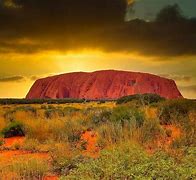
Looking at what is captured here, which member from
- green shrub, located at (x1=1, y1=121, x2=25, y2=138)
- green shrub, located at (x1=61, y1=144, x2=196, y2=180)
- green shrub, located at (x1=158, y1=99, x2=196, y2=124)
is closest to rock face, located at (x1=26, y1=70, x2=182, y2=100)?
green shrub, located at (x1=158, y1=99, x2=196, y2=124)

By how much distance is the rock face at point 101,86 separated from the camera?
152 metres

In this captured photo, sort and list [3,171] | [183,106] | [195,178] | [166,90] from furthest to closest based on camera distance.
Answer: [166,90], [183,106], [3,171], [195,178]

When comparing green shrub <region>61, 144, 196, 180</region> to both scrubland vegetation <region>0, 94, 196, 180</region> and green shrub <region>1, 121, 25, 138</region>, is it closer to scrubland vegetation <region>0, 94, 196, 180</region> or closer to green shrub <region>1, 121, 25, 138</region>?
scrubland vegetation <region>0, 94, 196, 180</region>

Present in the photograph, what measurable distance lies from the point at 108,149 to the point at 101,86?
5606 inches

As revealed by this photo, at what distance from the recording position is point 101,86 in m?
156

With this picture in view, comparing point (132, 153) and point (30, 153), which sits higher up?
point (132, 153)

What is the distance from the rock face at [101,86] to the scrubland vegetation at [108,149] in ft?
395

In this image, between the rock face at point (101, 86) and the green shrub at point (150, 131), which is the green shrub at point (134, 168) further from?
the rock face at point (101, 86)

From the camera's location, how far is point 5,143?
2277 cm

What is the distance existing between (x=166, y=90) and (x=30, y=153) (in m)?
138

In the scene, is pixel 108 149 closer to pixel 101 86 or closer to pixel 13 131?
pixel 13 131

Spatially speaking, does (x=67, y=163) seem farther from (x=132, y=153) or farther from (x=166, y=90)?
(x=166, y=90)

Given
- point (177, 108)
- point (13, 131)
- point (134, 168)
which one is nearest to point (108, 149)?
point (134, 168)

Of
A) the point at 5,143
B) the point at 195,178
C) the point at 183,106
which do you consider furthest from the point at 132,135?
the point at 183,106
